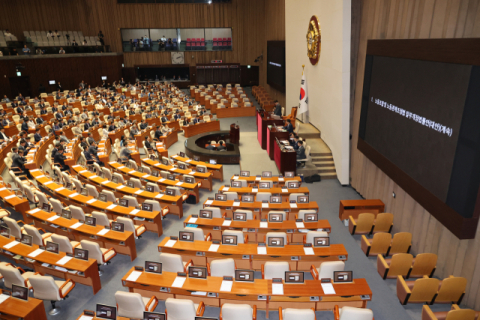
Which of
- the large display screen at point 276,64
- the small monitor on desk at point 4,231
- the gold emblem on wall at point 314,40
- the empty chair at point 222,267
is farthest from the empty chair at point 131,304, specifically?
the large display screen at point 276,64

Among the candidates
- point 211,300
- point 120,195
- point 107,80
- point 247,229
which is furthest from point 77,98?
point 211,300

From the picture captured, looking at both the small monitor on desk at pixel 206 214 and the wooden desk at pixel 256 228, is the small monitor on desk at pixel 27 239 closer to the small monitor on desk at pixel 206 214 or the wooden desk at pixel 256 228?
the wooden desk at pixel 256 228

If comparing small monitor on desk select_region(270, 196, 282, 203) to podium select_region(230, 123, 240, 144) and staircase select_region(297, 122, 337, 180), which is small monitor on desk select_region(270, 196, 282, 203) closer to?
staircase select_region(297, 122, 337, 180)

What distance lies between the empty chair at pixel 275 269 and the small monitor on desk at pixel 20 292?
13.8ft

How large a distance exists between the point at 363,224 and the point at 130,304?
605 centimetres

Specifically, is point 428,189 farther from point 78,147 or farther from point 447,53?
point 78,147

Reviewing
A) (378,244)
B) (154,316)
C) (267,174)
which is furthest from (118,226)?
(378,244)

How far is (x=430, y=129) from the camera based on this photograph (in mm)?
6570

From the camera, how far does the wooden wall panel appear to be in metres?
5.96

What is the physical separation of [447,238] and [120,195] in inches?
360

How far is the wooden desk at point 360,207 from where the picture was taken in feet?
30.5

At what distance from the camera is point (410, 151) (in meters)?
7.38

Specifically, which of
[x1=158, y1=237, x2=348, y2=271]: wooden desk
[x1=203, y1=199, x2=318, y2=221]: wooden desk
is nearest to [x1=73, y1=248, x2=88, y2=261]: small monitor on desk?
[x1=158, y1=237, x2=348, y2=271]: wooden desk

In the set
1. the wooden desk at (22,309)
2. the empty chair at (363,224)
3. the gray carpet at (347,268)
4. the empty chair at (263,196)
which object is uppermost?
the wooden desk at (22,309)
